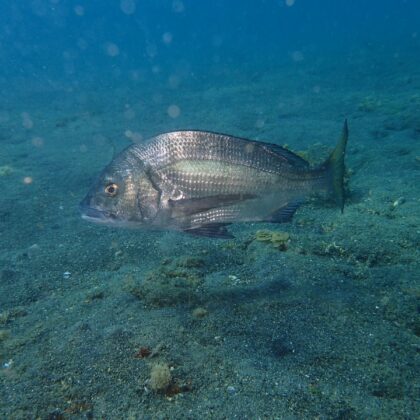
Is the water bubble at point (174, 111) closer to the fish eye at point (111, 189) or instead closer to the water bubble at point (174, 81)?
the water bubble at point (174, 81)

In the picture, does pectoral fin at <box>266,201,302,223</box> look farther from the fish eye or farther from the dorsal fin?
the fish eye

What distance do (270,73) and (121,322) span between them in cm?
2896

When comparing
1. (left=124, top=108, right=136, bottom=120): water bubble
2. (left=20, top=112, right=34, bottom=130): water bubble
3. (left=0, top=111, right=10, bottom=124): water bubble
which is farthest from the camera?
(left=124, top=108, right=136, bottom=120): water bubble

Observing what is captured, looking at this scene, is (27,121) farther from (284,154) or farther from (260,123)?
(284,154)

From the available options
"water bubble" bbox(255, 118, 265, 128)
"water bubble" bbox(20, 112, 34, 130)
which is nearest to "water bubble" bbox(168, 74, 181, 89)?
"water bubble" bbox(20, 112, 34, 130)

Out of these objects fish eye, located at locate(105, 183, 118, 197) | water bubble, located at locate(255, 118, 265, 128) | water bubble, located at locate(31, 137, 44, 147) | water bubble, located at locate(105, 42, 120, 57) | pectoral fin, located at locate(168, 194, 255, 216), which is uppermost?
water bubble, located at locate(105, 42, 120, 57)

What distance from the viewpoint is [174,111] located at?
19.5m

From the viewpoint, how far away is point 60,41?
69.6 meters

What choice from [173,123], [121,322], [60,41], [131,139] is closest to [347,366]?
[121,322]

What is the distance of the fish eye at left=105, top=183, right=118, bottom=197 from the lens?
3.61 m

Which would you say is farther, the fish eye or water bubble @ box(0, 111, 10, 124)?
water bubble @ box(0, 111, 10, 124)

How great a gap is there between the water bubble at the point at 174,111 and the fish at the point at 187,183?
15392 mm

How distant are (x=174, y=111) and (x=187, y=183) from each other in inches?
663

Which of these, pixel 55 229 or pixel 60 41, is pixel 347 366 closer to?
pixel 55 229
